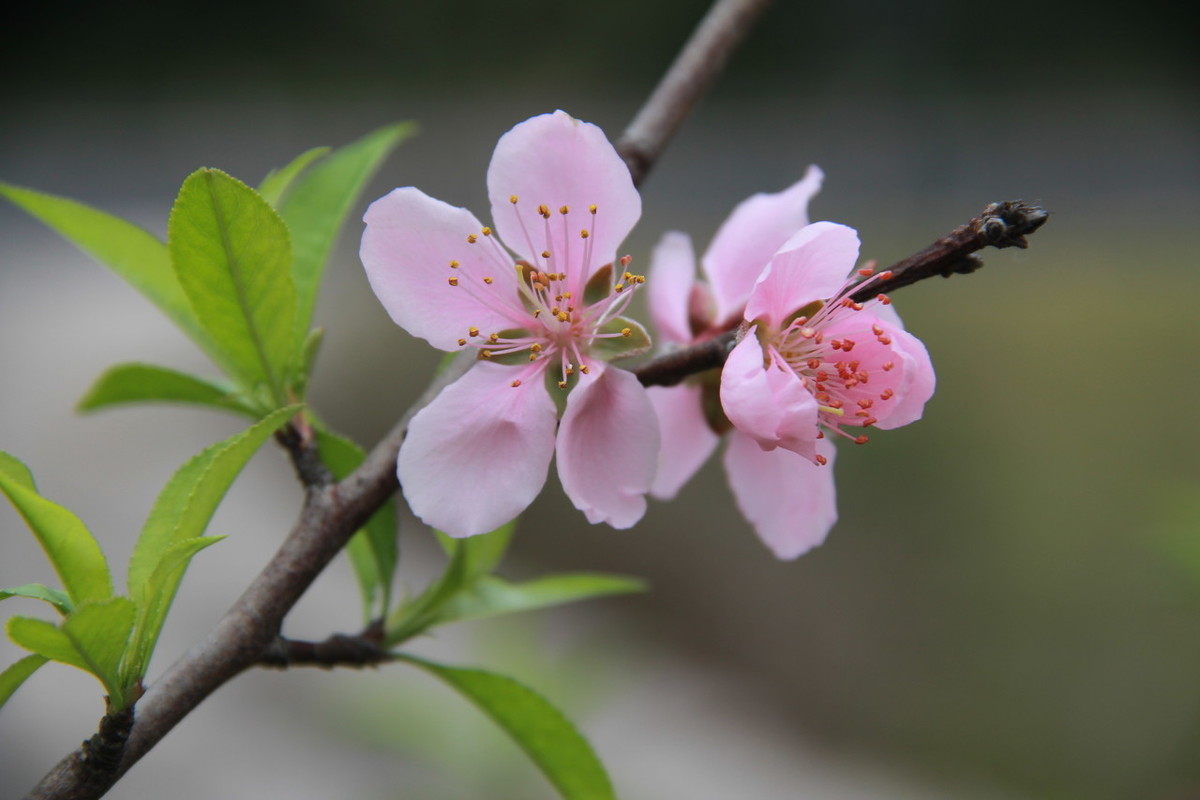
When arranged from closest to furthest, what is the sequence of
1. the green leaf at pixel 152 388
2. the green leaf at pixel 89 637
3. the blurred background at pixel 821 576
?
1. the green leaf at pixel 89 637
2. the green leaf at pixel 152 388
3. the blurred background at pixel 821 576

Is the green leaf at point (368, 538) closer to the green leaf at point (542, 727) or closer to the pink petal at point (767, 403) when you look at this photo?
the green leaf at point (542, 727)

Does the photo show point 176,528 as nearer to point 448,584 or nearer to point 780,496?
point 448,584

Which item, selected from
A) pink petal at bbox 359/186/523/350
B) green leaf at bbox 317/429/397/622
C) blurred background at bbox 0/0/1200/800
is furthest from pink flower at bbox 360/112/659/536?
blurred background at bbox 0/0/1200/800

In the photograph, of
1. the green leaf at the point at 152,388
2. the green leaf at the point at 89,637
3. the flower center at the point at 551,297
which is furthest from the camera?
the green leaf at the point at 152,388

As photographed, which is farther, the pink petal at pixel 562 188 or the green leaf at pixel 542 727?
the green leaf at pixel 542 727

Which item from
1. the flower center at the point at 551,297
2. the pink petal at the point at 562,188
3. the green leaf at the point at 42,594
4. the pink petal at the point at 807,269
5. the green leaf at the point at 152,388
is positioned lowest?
the green leaf at the point at 42,594

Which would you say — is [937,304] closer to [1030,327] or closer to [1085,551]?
[1030,327]

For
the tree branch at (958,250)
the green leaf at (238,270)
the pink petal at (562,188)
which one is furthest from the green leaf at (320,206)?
the tree branch at (958,250)
